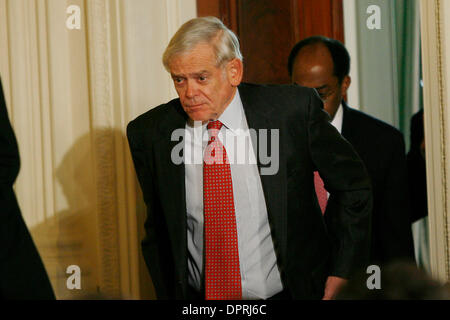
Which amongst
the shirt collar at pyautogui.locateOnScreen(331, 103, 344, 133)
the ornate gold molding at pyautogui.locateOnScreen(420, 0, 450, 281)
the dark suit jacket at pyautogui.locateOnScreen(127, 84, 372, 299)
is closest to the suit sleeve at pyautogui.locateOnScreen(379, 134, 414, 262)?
the ornate gold molding at pyautogui.locateOnScreen(420, 0, 450, 281)

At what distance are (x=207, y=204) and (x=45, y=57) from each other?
1180mm

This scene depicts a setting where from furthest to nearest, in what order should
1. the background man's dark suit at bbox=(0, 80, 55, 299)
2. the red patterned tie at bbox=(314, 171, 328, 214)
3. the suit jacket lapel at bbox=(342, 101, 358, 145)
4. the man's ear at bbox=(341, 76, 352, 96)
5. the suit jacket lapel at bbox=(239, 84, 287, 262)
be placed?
1. the man's ear at bbox=(341, 76, 352, 96)
2. the suit jacket lapel at bbox=(342, 101, 358, 145)
3. the red patterned tie at bbox=(314, 171, 328, 214)
4. the suit jacket lapel at bbox=(239, 84, 287, 262)
5. the background man's dark suit at bbox=(0, 80, 55, 299)

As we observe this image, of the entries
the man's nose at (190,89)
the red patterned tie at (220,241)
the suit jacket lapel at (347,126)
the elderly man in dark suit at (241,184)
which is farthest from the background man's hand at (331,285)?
the suit jacket lapel at (347,126)

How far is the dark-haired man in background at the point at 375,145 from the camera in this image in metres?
2.87

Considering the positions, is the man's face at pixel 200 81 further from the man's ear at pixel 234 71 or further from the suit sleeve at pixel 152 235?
the suit sleeve at pixel 152 235

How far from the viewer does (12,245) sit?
65.2 inches

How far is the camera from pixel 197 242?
2.22m

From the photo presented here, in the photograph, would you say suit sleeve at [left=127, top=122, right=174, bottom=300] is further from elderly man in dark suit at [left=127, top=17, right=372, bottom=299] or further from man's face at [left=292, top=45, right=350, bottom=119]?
man's face at [left=292, top=45, right=350, bottom=119]

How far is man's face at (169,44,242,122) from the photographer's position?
2145 millimetres

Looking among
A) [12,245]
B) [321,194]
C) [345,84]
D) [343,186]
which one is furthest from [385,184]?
[12,245]

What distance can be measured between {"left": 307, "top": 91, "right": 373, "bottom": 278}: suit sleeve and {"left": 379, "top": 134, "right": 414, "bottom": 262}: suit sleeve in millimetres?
659

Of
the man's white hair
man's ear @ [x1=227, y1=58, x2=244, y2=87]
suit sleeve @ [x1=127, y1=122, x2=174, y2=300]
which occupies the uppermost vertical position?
the man's white hair

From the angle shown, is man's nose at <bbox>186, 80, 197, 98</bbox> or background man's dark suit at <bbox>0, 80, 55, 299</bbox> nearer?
background man's dark suit at <bbox>0, 80, 55, 299</bbox>

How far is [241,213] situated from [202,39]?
59cm
